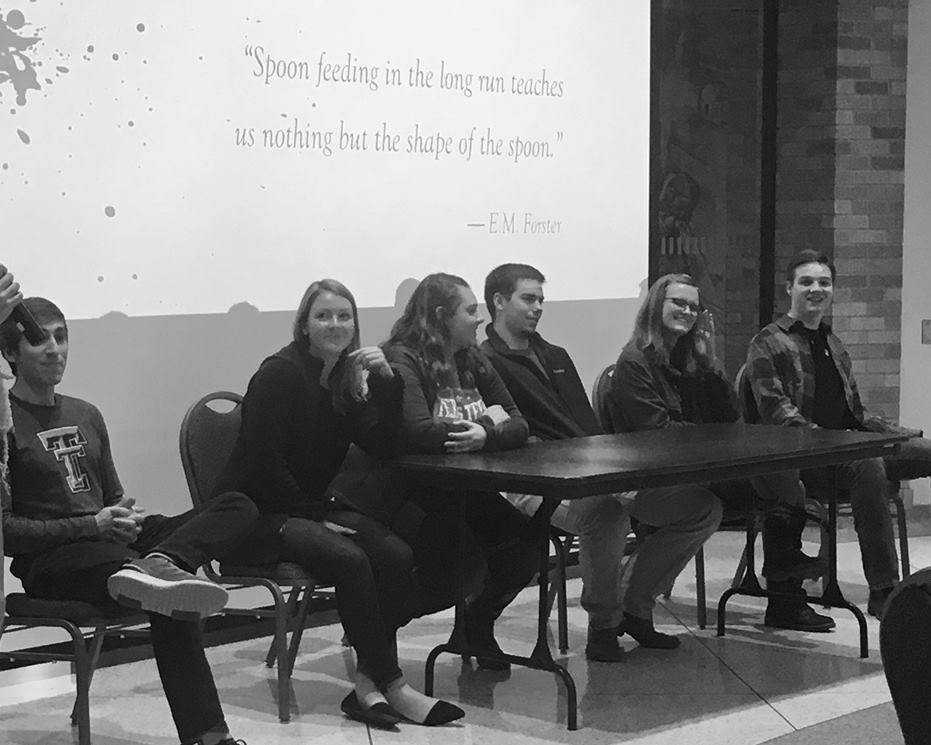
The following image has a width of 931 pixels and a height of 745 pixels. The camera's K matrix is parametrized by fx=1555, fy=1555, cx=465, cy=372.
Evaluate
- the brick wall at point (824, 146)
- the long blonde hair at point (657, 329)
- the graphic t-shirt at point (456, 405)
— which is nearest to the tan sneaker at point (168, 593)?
the graphic t-shirt at point (456, 405)

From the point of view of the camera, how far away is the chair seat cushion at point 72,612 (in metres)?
3.54

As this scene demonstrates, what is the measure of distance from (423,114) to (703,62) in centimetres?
208

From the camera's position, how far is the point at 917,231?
6793mm

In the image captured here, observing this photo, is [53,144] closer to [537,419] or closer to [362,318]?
[362,318]

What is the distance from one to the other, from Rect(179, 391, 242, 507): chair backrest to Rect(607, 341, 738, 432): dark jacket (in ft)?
4.14

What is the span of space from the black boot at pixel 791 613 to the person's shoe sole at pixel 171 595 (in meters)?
2.26

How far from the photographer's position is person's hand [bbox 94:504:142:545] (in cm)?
367

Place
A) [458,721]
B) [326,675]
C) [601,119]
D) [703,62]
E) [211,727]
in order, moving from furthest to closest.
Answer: [703,62], [601,119], [326,675], [458,721], [211,727]

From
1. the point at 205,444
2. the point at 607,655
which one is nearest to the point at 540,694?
the point at 607,655

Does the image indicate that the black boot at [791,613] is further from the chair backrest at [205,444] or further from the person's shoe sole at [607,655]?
the chair backrest at [205,444]

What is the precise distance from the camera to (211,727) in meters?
3.40

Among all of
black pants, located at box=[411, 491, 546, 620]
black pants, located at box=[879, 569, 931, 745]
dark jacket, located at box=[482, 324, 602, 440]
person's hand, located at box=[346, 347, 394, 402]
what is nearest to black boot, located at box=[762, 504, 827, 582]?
dark jacket, located at box=[482, 324, 602, 440]

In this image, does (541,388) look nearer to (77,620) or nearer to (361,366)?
(361,366)

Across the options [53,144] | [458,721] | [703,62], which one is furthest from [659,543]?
[703,62]
